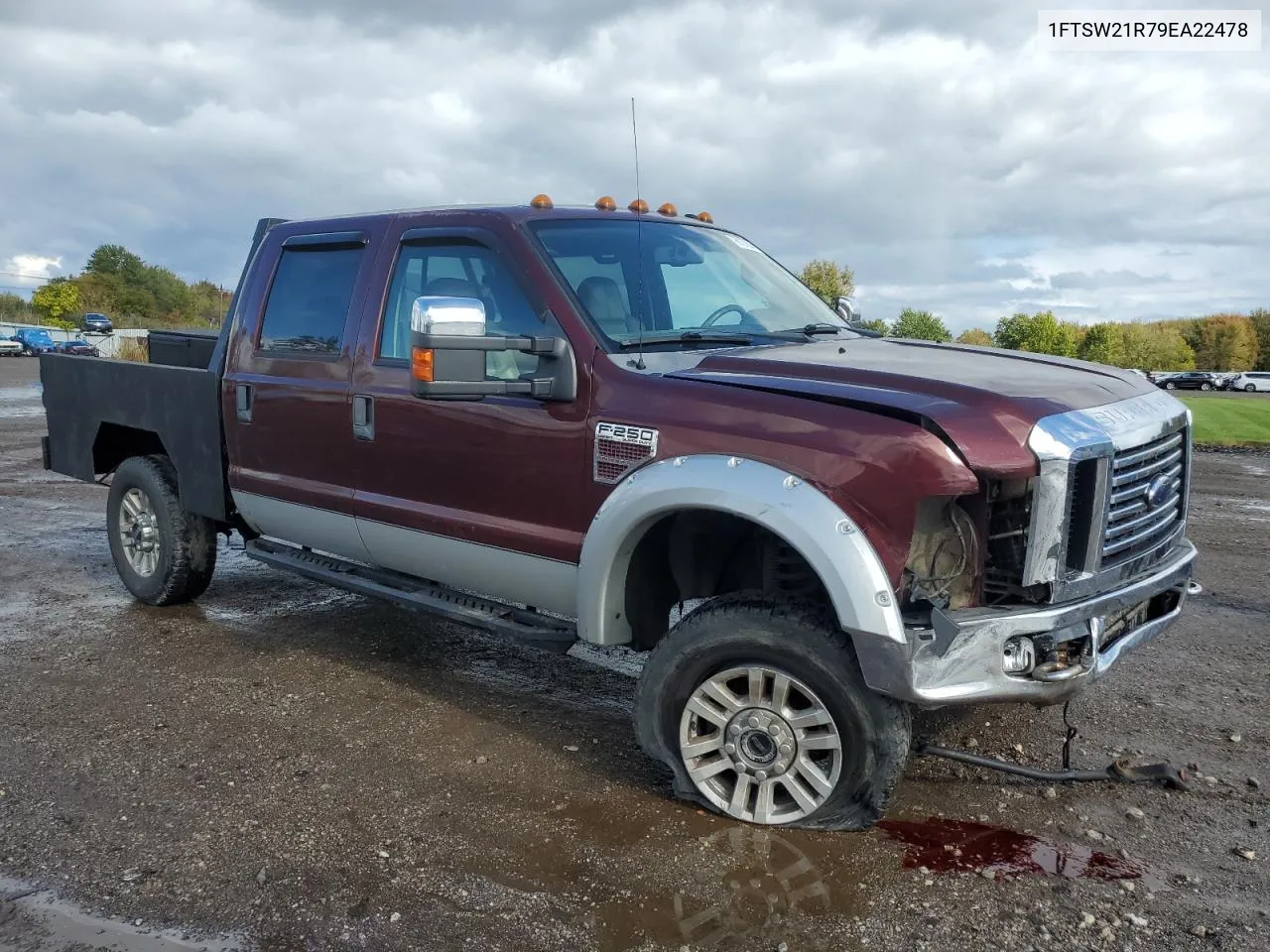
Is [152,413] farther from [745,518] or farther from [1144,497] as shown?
[1144,497]

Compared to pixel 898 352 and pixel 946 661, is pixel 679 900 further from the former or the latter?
pixel 898 352

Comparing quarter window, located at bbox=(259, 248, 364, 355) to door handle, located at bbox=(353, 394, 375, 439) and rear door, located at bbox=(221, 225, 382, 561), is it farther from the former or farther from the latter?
door handle, located at bbox=(353, 394, 375, 439)

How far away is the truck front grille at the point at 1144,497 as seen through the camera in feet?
11.1

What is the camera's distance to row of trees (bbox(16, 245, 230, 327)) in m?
77.8

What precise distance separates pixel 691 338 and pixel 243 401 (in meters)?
2.57

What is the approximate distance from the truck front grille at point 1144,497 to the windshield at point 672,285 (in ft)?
4.86

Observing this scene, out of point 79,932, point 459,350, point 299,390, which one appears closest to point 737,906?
point 79,932

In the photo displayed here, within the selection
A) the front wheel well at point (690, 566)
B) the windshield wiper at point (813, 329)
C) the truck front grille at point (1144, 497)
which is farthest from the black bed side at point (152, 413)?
the truck front grille at point (1144, 497)

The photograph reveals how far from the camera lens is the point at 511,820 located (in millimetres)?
3697

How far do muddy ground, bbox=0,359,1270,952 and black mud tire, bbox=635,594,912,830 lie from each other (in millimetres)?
181

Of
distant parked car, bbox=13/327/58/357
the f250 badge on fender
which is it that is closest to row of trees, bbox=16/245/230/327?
distant parked car, bbox=13/327/58/357

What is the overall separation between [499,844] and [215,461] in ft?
10.2

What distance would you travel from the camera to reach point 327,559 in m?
5.29

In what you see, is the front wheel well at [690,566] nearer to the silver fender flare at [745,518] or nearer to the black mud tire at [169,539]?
the silver fender flare at [745,518]
